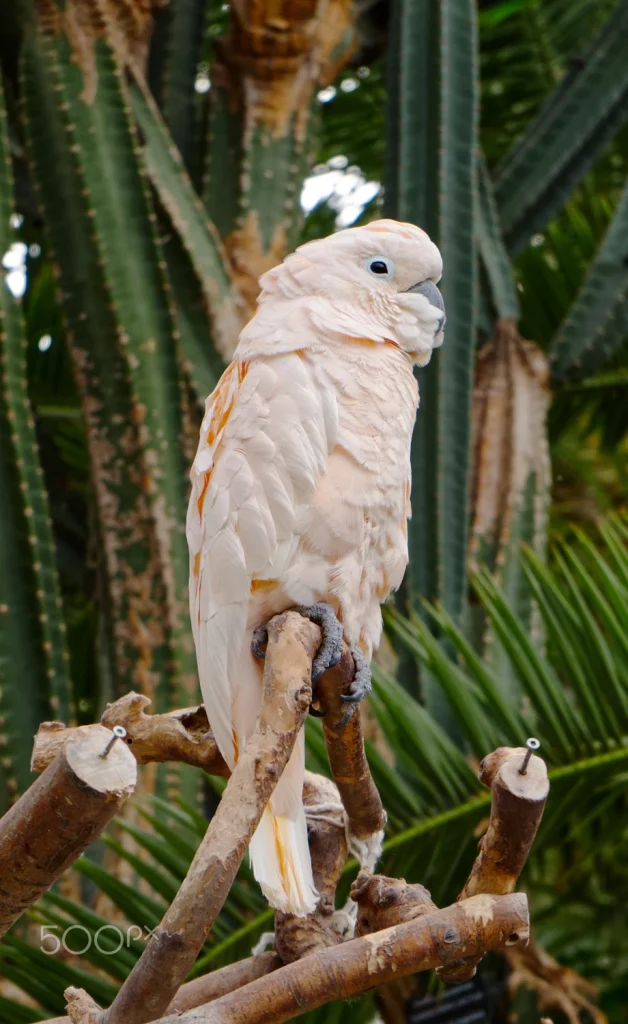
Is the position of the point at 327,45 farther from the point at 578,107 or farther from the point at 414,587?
the point at 414,587

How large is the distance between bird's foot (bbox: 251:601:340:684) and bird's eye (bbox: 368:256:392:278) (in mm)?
409

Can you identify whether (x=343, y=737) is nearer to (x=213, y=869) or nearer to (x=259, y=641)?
(x=259, y=641)

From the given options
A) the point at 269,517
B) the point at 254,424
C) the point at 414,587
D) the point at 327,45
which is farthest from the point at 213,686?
the point at 327,45

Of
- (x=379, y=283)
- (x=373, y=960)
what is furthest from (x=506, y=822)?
(x=379, y=283)

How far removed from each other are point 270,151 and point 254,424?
4.72ft

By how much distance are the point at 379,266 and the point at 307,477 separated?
0.30 metres

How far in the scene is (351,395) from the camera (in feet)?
4.07

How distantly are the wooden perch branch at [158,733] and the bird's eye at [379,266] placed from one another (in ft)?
1.81

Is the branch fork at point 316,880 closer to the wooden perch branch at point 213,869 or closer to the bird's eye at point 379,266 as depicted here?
the wooden perch branch at point 213,869

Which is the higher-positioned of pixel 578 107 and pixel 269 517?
pixel 578 107

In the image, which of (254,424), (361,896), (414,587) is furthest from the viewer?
(414,587)

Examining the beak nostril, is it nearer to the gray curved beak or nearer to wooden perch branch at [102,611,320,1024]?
the gray curved beak

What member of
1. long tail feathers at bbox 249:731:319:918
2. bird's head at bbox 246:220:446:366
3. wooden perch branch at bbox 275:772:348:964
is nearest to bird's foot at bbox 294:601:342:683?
long tail feathers at bbox 249:731:319:918

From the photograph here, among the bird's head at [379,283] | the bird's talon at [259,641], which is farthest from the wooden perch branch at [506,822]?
the bird's head at [379,283]
